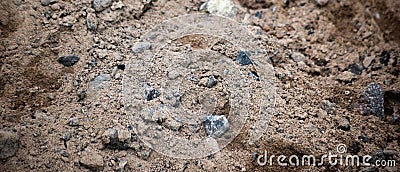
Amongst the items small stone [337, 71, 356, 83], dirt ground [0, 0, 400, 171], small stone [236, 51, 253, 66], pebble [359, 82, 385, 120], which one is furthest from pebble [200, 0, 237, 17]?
pebble [359, 82, 385, 120]

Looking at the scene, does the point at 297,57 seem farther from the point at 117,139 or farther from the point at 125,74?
the point at 117,139

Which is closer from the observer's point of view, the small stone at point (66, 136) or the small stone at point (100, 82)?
the small stone at point (66, 136)

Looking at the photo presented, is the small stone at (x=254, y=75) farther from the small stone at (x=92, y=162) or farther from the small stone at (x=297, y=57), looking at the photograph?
the small stone at (x=92, y=162)

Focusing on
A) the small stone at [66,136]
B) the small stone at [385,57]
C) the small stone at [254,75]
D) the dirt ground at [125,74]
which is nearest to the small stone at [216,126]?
the dirt ground at [125,74]

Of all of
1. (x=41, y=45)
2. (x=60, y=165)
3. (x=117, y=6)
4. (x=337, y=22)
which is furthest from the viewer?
(x=337, y=22)

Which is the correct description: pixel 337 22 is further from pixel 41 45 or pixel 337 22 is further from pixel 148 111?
pixel 41 45

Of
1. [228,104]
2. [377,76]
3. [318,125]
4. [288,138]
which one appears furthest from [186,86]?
[377,76]
